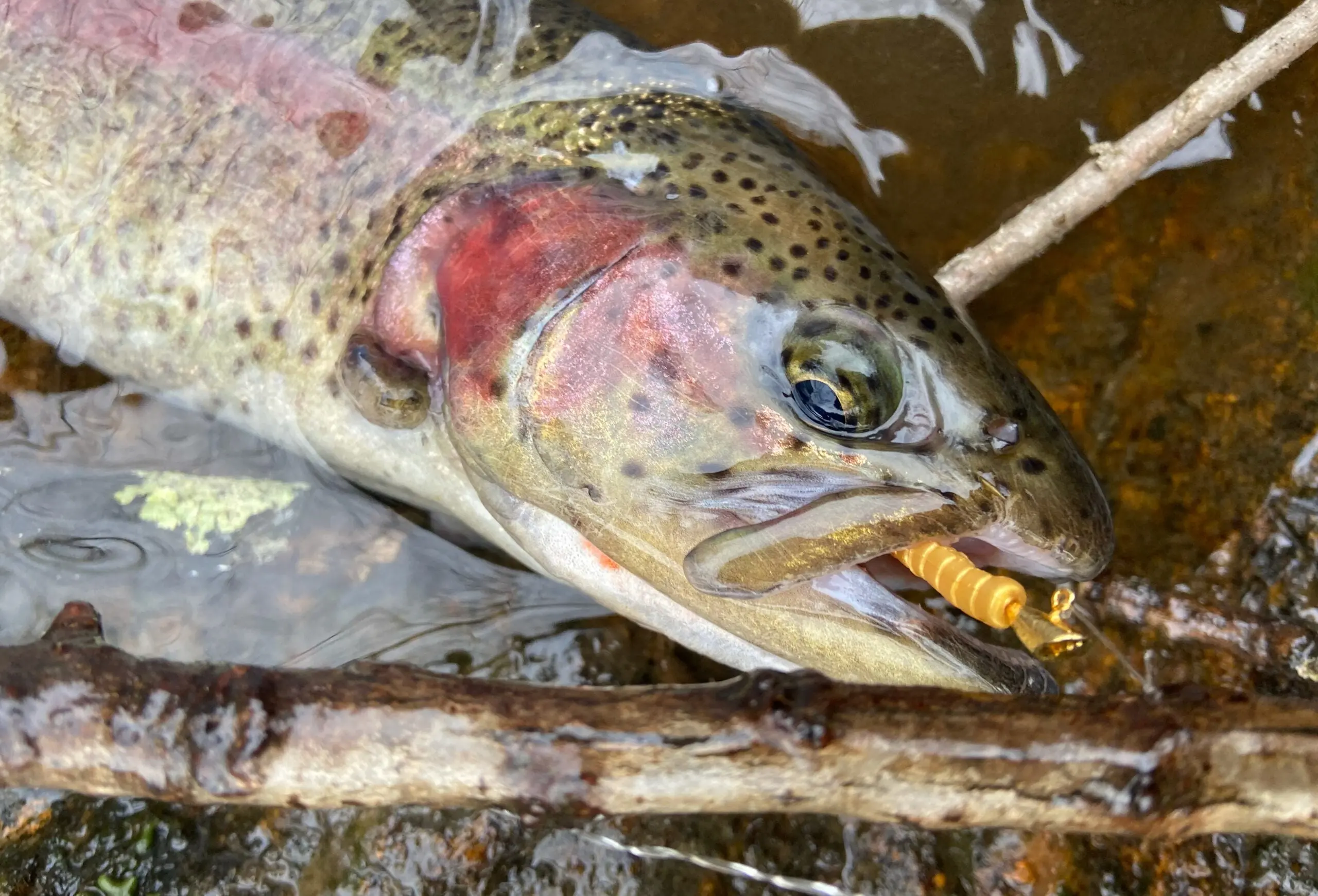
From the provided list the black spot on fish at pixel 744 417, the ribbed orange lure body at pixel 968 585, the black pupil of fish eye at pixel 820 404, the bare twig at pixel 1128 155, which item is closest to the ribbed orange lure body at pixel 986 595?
the ribbed orange lure body at pixel 968 585

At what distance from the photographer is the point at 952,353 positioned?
2.04m

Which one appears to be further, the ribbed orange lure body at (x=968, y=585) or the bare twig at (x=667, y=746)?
the ribbed orange lure body at (x=968, y=585)

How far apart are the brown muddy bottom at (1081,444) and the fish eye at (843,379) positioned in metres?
1.09

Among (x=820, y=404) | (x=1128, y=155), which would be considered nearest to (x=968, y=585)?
(x=820, y=404)

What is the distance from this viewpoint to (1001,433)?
6.43 feet

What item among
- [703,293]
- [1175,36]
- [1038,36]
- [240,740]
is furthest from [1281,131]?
[240,740]

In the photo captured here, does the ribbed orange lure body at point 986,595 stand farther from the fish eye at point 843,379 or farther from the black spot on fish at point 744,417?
the black spot on fish at point 744,417

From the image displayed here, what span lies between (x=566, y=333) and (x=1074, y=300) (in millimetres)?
1755

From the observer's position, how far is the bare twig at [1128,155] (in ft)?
8.52

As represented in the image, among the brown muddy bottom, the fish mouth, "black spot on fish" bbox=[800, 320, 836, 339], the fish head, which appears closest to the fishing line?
the brown muddy bottom

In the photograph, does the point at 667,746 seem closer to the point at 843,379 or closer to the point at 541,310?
the point at 843,379

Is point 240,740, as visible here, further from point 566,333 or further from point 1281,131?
point 1281,131

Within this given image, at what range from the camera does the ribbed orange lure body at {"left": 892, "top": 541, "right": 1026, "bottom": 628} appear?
6.31 ft

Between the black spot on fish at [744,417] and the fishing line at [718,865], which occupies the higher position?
the black spot on fish at [744,417]
